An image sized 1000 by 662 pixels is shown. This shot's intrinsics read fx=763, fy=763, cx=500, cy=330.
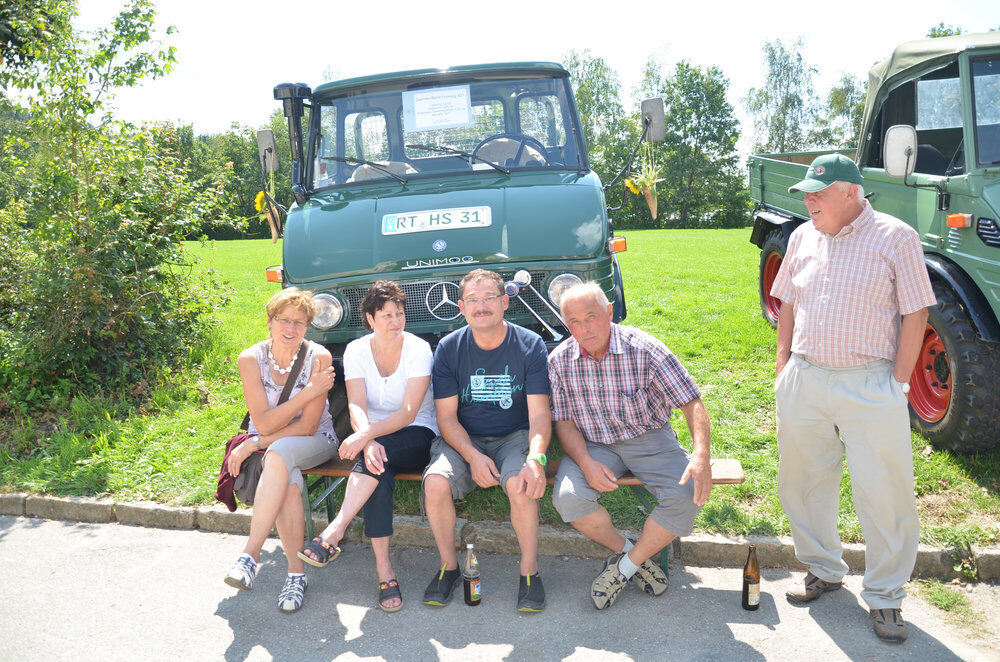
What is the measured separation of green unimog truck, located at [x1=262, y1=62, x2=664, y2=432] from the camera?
4.75m

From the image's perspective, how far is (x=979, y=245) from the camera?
14.8 feet

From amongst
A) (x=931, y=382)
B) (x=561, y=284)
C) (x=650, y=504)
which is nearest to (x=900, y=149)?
(x=931, y=382)

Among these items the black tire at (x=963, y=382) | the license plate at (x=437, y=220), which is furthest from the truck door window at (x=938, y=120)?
the license plate at (x=437, y=220)

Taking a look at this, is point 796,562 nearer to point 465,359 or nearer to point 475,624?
point 475,624

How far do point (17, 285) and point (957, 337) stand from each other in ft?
24.8

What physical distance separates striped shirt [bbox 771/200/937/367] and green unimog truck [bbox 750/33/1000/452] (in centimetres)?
153

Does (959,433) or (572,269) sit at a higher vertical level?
(572,269)

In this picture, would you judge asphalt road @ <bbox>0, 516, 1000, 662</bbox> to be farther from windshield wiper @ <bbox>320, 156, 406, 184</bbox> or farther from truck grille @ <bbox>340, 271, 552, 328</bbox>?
windshield wiper @ <bbox>320, 156, 406, 184</bbox>

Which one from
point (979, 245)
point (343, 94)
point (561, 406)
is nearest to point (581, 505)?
point (561, 406)

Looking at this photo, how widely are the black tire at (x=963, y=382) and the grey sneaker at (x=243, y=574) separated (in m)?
4.16

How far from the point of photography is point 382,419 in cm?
427

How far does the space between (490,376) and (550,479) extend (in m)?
0.64

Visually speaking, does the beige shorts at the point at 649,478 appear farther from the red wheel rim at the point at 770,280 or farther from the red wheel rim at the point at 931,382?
the red wheel rim at the point at 770,280

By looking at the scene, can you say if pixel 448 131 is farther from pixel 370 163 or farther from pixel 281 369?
pixel 281 369
